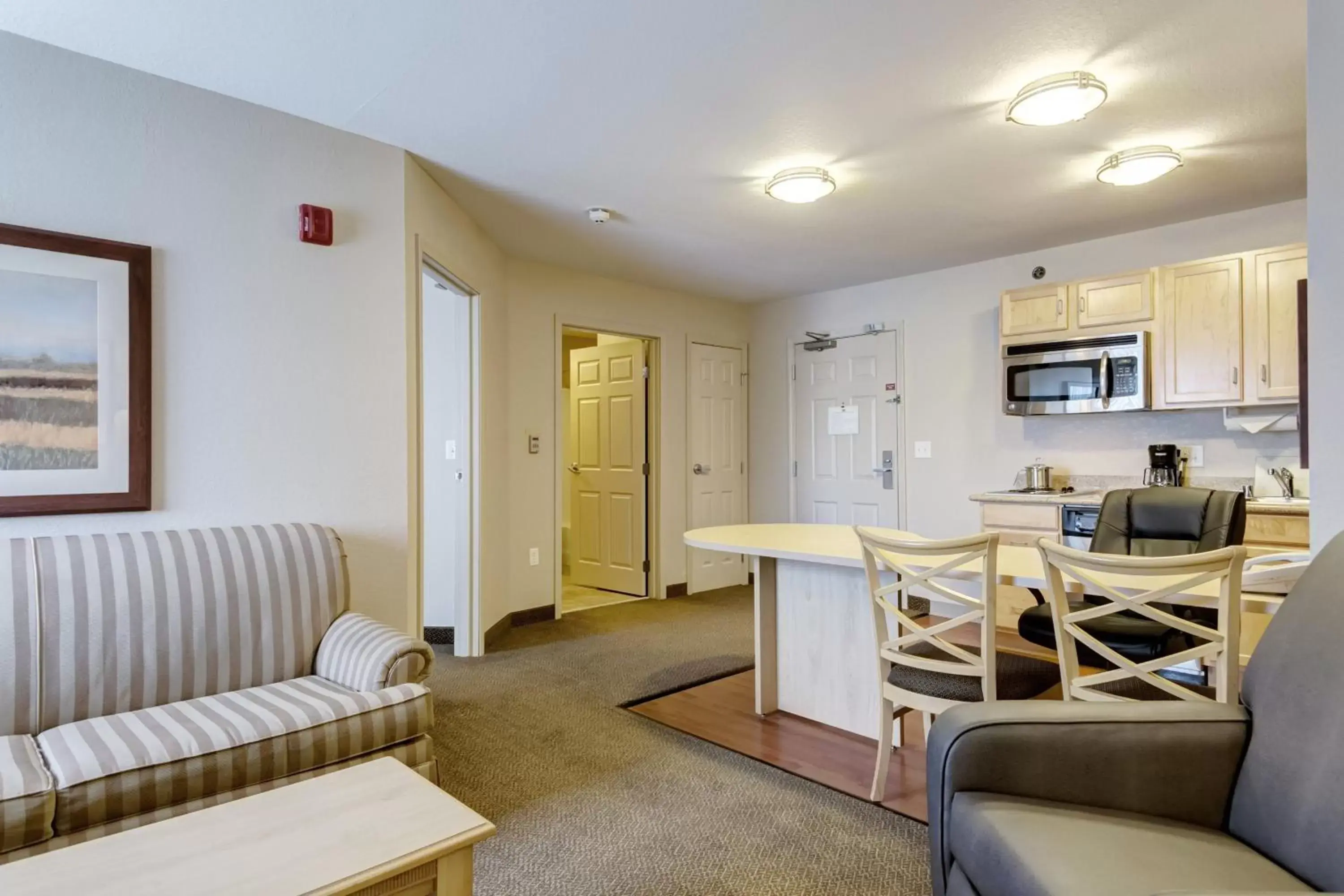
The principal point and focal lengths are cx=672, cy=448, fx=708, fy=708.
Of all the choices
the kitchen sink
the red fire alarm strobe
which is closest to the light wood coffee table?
the red fire alarm strobe

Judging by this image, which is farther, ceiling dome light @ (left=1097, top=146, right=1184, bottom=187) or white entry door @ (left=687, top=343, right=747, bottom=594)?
white entry door @ (left=687, top=343, right=747, bottom=594)

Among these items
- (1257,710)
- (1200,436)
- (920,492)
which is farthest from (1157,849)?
(920,492)

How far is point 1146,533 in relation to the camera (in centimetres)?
277

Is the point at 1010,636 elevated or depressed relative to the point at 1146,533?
depressed

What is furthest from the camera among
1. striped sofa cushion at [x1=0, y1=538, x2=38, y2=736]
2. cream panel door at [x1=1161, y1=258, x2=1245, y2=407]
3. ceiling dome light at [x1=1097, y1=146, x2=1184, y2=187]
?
cream panel door at [x1=1161, y1=258, x2=1245, y2=407]

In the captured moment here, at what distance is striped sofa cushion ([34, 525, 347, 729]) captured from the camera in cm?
192

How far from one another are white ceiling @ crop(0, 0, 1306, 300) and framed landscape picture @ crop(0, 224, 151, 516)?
2.16ft

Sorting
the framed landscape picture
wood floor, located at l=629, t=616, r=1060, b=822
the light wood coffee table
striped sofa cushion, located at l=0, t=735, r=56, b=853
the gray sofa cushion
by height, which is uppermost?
the framed landscape picture

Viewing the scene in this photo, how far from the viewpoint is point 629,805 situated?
2.24 m

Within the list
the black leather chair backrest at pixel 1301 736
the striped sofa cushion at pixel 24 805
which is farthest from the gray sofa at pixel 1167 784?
the striped sofa cushion at pixel 24 805

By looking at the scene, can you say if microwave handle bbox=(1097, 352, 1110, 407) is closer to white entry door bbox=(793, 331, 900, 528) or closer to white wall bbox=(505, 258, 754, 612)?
white entry door bbox=(793, 331, 900, 528)

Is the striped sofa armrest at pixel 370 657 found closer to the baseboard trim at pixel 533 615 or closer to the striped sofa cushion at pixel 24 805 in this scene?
the striped sofa cushion at pixel 24 805

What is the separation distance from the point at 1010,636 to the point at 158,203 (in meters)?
4.58

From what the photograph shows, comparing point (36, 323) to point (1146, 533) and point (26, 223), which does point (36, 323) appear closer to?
point (26, 223)
